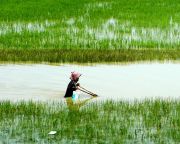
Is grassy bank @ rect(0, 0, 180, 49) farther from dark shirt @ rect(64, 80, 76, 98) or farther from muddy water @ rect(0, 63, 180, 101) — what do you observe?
dark shirt @ rect(64, 80, 76, 98)

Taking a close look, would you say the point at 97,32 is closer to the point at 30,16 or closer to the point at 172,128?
the point at 30,16

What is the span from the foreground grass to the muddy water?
4.64 feet

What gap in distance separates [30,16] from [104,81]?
9497mm

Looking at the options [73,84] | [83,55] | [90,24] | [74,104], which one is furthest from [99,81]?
[90,24]

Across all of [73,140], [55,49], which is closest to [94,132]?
[73,140]

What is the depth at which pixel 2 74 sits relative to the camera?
1491 cm

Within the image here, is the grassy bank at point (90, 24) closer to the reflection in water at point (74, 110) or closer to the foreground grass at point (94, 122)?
the reflection in water at point (74, 110)

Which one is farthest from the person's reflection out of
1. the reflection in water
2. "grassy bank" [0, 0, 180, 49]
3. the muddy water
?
"grassy bank" [0, 0, 180, 49]

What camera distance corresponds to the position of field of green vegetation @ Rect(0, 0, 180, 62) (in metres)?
18.1

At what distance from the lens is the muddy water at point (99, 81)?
12594 mm

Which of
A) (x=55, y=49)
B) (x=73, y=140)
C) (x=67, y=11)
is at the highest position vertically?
(x=67, y=11)

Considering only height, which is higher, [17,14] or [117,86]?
[17,14]

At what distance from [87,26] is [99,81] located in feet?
23.5

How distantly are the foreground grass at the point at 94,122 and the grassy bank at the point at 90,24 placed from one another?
7.50 metres
